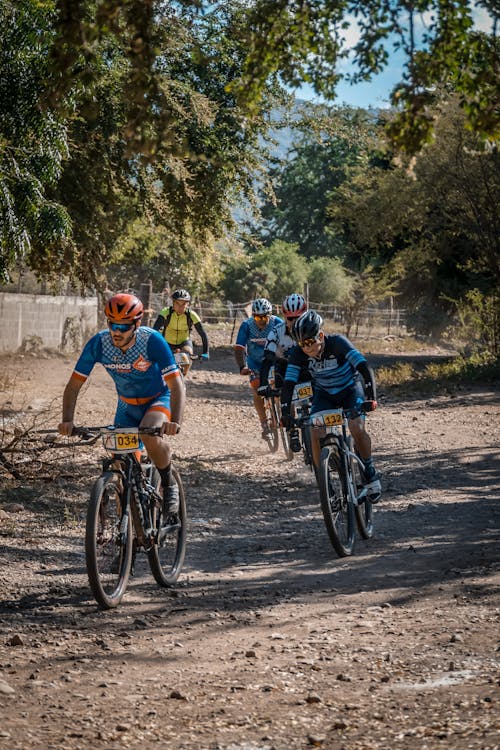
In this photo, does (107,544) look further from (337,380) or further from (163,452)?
(337,380)

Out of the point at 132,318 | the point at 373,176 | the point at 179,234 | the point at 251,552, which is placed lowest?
the point at 251,552

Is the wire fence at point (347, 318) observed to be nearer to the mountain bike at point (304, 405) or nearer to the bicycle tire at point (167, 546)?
the mountain bike at point (304, 405)

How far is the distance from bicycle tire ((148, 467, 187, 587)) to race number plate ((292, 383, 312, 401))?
2903 millimetres

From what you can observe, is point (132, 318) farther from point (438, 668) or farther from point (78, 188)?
point (78, 188)

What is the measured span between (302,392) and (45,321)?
19.3 m

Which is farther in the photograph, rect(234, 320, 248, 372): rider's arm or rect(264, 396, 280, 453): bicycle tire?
rect(234, 320, 248, 372): rider's arm

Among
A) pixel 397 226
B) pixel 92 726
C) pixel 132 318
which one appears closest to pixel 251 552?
pixel 132 318

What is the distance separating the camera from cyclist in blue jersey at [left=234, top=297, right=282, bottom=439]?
47.2 feet

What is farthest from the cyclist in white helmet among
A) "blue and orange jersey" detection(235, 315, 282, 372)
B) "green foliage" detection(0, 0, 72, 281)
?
"green foliage" detection(0, 0, 72, 281)

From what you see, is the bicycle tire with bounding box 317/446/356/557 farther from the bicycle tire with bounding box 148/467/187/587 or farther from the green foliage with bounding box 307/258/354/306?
the green foliage with bounding box 307/258/354/306

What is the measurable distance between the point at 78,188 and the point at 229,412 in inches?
250

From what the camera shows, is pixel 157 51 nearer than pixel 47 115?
Yes

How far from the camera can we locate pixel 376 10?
242 inches

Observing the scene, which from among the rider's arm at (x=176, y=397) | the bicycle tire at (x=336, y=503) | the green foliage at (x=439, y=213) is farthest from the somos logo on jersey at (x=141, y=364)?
the green foliage at (x=439, y=213)
